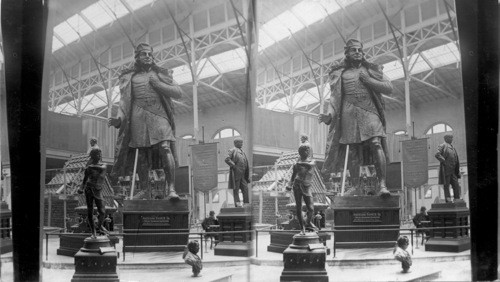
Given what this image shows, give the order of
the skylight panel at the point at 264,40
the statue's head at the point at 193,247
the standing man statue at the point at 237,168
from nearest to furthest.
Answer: the skylight panel at the point at 264,40, the statue's head at the point at 193,247, the standing man statue at the point at 237,168

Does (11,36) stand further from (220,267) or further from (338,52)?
(338,52)

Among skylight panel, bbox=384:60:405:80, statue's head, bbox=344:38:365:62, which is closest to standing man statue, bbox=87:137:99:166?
statue's head, bbox=344:38:365:62

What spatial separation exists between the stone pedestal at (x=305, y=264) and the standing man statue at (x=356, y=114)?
185cm

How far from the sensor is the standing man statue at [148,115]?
6.93 meters

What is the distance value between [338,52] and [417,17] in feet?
3.88

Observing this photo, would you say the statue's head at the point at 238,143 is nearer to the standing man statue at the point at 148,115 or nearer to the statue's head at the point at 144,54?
the standing man statue at the point at 148,115

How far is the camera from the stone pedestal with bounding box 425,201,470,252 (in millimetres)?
5961

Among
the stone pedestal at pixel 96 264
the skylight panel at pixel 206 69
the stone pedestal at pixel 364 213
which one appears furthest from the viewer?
the stone pedestal at pixel 364 213

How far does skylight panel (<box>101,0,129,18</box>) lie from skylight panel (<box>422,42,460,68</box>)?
3.50 meters

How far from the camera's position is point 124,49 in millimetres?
6867

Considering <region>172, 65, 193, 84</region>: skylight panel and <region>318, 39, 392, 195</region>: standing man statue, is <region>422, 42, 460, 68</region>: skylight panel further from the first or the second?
<region>172, 65, 193, 84</region>: skylight panel

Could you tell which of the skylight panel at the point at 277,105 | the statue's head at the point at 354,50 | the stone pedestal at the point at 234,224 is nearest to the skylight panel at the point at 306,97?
the skylight panel at the point at 277,105

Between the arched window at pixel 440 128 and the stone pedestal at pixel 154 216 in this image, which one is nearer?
the arched window at pixel 440 128

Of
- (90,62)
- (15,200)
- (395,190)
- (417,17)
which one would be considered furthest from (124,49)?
(395,190)
